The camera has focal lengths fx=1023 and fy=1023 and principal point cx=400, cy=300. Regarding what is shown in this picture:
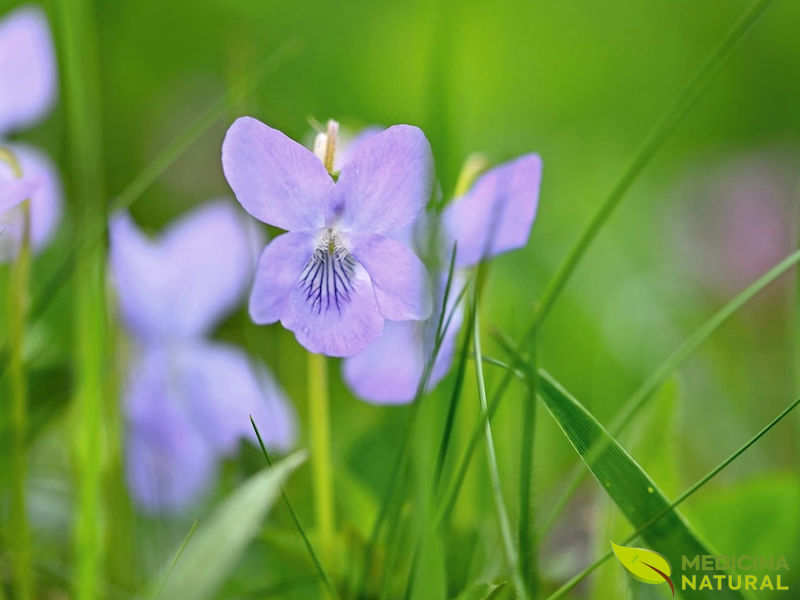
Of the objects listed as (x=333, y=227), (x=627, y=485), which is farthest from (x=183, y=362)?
(x=627, y=485)

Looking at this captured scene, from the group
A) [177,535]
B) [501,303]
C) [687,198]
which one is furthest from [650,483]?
[687,198]

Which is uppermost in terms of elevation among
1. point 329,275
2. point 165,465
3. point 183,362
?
point 329,275

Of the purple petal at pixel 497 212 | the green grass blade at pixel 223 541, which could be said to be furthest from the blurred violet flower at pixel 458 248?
the green grass blade at pixel 223 541

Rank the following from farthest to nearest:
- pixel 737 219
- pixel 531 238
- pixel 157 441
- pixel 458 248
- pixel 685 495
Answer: pixel 737 219, pixel 531 238, pixel 157 441, pixel 458 248, pixel 685 495

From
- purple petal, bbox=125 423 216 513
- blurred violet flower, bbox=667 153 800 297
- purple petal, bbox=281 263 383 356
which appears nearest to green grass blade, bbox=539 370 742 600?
purple petal, bbox=281 263 383 356

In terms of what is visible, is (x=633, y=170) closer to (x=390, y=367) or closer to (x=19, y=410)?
(x=390, y=367)

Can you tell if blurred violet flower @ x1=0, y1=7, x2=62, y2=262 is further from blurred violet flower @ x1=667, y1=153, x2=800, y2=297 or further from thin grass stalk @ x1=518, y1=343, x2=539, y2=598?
blurred violet flower @ x1=667, y1=153, x2=800, y2=297

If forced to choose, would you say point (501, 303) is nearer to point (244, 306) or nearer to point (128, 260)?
point (244, 306)
